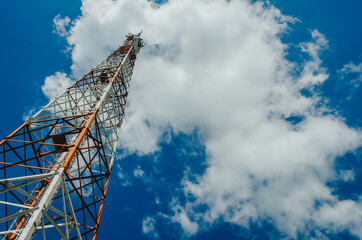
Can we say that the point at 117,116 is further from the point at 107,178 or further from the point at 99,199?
the point at 99,199

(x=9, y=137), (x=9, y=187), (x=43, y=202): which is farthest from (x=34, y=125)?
(x=43, y=202)

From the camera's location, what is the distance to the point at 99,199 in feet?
42.4

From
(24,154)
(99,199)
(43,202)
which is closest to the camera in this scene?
(43,202)

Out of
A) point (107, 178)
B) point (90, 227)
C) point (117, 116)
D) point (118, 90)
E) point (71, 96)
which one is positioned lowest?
point (90, 227)

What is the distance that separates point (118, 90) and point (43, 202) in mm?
14275

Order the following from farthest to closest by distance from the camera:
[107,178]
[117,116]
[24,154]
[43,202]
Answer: [117,116]
[107,178]
[24,154]
[43,202]

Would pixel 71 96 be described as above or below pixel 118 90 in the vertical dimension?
below

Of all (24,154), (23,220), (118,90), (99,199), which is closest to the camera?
(23,220)

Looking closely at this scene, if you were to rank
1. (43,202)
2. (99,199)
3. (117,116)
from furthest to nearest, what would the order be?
(117,116) < (99,199) < (43,202)

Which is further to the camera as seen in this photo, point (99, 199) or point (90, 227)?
point (99, 199)

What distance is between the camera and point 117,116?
63.2 feet

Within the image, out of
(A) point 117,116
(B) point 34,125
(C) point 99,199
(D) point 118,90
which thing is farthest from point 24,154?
(D) point 118,90

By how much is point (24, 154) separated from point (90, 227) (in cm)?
546

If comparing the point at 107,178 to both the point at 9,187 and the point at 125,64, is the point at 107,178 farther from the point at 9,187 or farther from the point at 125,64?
the point at 125,64
